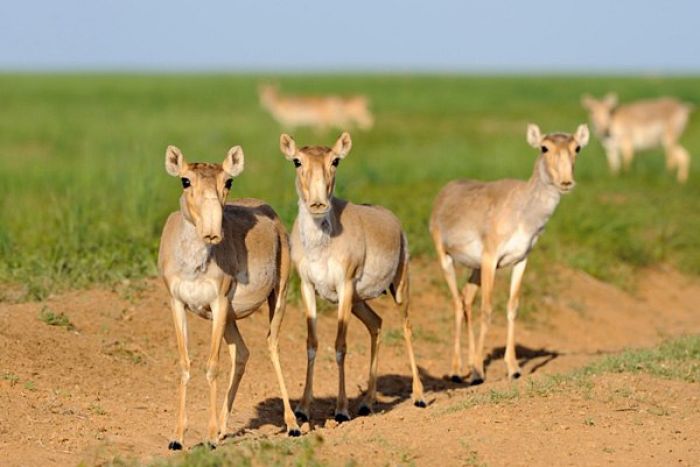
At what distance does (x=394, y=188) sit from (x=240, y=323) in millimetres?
7463

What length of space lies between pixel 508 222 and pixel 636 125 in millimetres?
17762

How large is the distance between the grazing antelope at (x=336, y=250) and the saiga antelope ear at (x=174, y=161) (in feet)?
3.86

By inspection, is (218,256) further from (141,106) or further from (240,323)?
(141,106)

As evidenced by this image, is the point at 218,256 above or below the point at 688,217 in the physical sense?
above

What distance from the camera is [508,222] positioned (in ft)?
39.1

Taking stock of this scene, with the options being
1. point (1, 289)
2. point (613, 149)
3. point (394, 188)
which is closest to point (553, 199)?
point (1, 289)

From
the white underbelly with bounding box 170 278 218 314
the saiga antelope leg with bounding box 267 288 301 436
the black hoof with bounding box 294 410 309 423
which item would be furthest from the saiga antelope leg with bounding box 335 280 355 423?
the white underbelly with bounding box 170 278 218 314

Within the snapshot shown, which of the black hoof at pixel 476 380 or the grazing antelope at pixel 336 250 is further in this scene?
the black hoof at pixel 476 380

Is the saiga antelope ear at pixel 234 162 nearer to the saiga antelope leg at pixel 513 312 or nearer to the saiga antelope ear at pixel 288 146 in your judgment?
the saiga antelope ear at pixel 288 146

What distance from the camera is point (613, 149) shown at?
28797 mm

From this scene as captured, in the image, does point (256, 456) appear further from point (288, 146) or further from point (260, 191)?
point (260, 191)

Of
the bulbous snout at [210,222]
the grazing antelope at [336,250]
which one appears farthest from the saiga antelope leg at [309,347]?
the bulbous snout at [210,222]

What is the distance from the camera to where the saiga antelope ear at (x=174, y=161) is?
8430 mm

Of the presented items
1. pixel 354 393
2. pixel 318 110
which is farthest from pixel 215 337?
pixel 318 110
